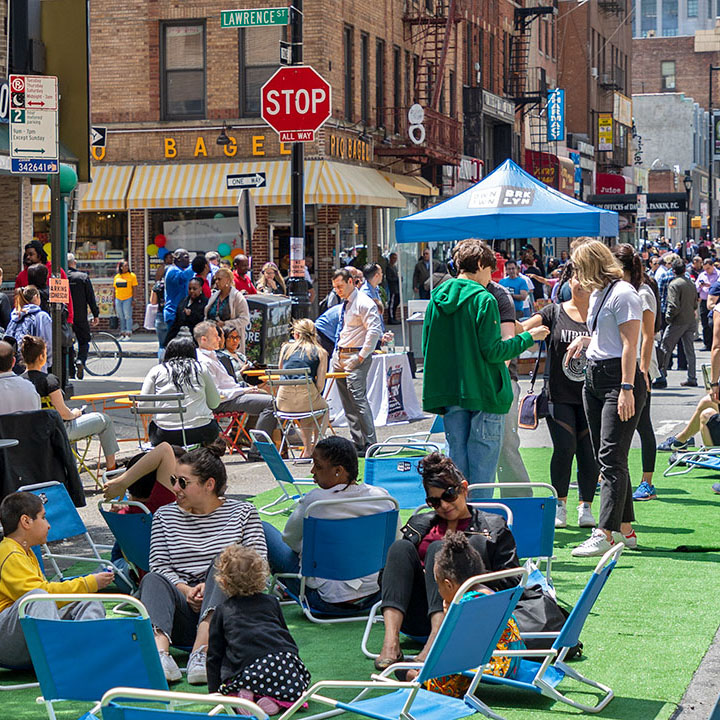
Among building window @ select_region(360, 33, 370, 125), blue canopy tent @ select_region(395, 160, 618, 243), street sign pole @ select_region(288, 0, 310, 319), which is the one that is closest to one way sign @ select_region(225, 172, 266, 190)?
street sign pole @ select_region(288, 0, 310, 319)

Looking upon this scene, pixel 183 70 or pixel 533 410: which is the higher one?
pixel 183 70

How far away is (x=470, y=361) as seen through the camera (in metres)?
8.49

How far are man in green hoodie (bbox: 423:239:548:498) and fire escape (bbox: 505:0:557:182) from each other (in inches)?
1802

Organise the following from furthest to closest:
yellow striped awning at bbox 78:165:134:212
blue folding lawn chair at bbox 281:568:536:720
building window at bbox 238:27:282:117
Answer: yellow striped awning at bbox 78:165:134:212
building window at bbox 238:27:282:117
blue folding lawn chair at bbox 281:568:536:720

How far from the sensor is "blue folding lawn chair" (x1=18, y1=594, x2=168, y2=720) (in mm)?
4723

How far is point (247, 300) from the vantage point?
59.4 ft

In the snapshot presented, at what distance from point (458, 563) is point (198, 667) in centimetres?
140

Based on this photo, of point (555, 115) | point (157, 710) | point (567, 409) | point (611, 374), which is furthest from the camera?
point (555, 115)

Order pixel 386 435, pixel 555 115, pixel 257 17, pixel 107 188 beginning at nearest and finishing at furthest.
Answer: pixel 386 435 → pixel 257 17 → pixel 107 188 → pixel 555 115

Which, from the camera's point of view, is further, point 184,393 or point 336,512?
point 184,393

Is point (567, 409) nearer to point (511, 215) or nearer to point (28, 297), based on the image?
point (511, 215)

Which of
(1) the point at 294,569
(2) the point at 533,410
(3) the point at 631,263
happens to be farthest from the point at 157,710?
(2) the point at 533,410

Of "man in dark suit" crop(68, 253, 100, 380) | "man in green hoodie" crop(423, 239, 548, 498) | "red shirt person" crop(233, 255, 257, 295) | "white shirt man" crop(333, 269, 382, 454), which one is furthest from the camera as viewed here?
"man in dark suit" crop(68, 253, 100, 380)

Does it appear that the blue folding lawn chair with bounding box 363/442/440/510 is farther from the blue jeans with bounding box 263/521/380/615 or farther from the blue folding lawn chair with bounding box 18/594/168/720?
the blue folding lawn chair with bounding box 18/594/168/720
